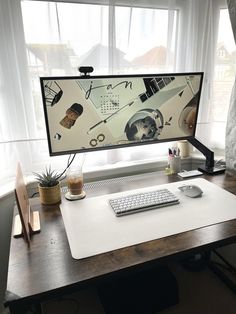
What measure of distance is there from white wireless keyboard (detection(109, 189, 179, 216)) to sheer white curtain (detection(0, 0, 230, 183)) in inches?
19.0

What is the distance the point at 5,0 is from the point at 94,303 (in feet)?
5.49

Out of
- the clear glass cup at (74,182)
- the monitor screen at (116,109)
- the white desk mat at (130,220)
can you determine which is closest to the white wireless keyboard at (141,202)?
the white desk mat at (130,220)

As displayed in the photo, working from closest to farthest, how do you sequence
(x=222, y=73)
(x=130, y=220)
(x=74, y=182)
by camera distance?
(x=130, y=220)
(x=74, y=182)
(x=222, y=73)

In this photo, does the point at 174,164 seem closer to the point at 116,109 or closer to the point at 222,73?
the point at 116,109

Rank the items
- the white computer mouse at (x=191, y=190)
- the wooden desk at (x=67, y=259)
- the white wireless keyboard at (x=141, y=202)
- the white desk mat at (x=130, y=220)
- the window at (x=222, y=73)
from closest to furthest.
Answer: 1. the wooden desk at (x=67, y=259)
2. the white desk mat at (x=130, y=220)
3. the white wireless keyboard at (x=141, y=202)
4. the white computer mouse at (x=191, y=190)
5. the window at (x=222, y=73)

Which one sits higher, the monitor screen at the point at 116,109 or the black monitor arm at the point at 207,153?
the monitor screen at the point at 116,109

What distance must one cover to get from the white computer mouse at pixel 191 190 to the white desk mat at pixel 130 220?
2 centimetres

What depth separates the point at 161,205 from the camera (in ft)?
3.48

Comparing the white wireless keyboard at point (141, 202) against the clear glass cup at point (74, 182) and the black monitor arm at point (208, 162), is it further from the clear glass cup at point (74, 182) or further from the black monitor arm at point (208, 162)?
the black monitor arm at point (208, 162)

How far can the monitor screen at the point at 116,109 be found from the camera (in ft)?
3.62

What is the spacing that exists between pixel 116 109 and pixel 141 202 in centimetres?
47

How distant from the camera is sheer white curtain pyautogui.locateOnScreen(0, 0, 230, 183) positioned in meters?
1.22

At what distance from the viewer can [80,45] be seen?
131cm

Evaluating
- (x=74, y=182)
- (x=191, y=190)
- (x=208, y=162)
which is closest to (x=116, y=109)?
(x=74, y=182)
